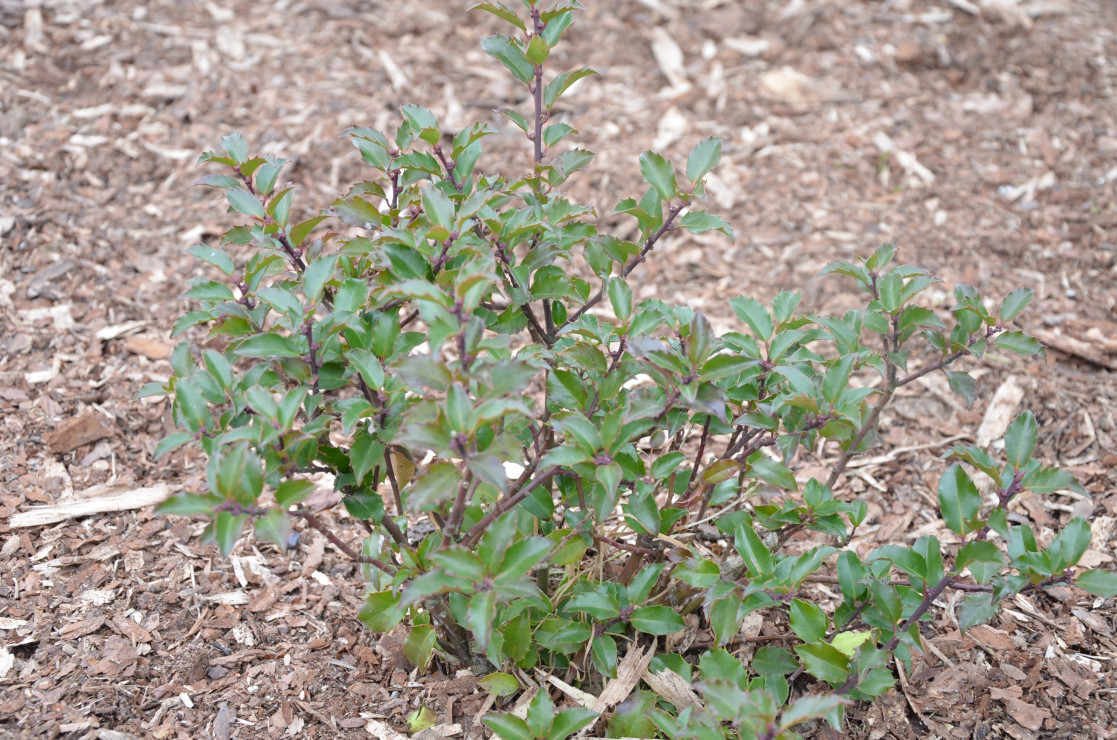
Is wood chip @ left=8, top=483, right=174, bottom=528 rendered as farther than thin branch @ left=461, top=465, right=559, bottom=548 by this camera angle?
Yes

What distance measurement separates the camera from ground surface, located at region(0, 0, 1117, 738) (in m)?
2.12

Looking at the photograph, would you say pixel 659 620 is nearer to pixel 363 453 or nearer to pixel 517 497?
pixel 517 497

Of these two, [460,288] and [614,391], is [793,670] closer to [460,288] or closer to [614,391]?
[614,391]

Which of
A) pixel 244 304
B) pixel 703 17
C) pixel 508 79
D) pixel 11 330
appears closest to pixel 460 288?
pixel 244 304

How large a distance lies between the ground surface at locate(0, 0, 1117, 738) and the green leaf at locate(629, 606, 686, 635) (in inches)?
20.0

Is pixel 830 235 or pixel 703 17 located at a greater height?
pixel 703 17

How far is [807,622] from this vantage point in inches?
71.5

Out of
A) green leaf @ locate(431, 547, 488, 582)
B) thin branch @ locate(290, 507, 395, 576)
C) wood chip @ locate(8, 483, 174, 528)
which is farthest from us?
wood chip @ locate(8, 483, 174, 528)

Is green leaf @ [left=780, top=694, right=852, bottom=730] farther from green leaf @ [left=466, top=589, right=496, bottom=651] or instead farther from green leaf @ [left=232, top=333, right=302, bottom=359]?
green leaf @ [left=232, top=333, right=302, bottom=359]

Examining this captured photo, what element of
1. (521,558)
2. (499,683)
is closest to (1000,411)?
(499,683)

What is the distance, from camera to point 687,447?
2969 mm

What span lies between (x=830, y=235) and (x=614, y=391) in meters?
2.44

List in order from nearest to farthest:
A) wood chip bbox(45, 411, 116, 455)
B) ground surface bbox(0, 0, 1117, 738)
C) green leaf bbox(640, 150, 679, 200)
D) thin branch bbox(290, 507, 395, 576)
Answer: thin branch bbox(290, 507, 395, 576) < green leaf bbox(640, 150, 679, 200) < ground surface bbox(0, 0, 1117, 738) < wood chip bbox(45, 411, 116, 455)

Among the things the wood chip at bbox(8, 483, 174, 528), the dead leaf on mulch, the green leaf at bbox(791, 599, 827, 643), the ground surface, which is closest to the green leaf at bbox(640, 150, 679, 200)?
the green leaf at bbox(791, 599, 827, 643)
